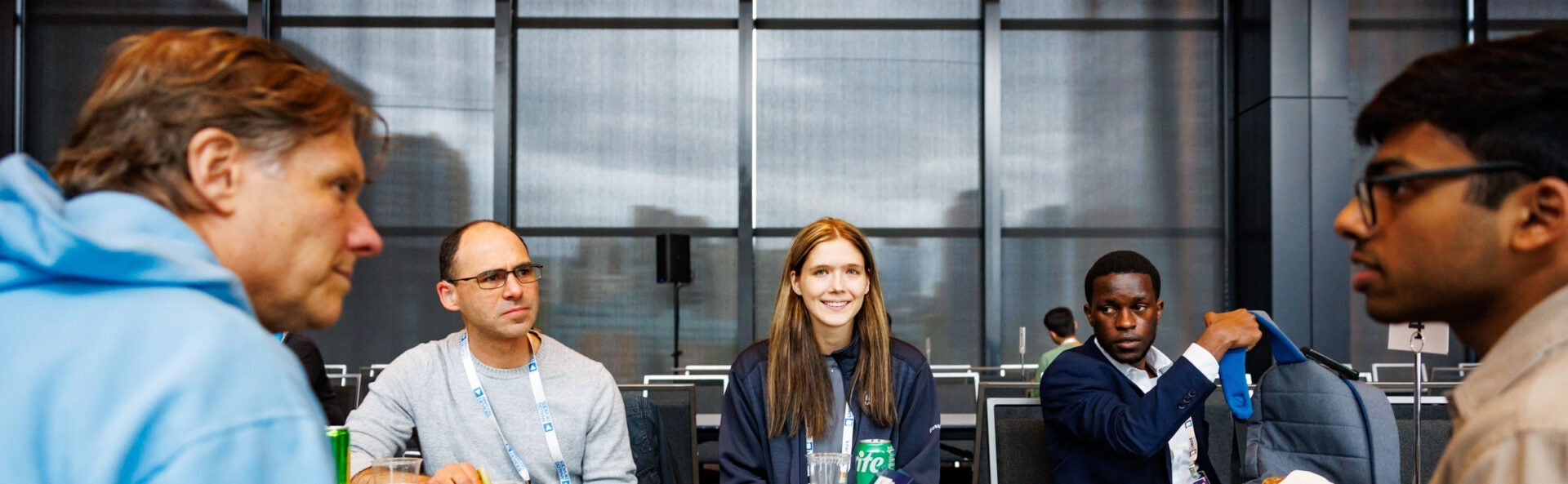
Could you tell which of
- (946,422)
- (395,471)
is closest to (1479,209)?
Result: (395,471)

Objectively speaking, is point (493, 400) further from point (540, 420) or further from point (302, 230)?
point (302, 230)

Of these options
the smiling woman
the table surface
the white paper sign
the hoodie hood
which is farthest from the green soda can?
the table surface

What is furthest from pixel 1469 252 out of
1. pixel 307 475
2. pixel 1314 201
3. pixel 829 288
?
pixel 1314 201

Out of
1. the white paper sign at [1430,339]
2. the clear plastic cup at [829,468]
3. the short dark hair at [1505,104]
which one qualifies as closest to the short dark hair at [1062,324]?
the white paper sign at [1430,339]

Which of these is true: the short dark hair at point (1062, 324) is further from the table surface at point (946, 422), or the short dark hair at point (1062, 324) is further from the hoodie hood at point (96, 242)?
the hoodie hood at point (96, 242)

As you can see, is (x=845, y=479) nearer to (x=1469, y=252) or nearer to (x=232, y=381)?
(x=1469, y=252)

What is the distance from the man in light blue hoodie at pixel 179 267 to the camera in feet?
1.95

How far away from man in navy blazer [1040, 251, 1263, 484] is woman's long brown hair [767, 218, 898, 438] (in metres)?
0.42

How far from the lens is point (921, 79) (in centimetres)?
870

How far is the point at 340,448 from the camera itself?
1380mm

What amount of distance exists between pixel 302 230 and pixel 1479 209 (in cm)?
94

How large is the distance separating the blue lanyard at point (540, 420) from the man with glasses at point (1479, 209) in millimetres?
1645

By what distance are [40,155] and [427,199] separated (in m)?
2.87

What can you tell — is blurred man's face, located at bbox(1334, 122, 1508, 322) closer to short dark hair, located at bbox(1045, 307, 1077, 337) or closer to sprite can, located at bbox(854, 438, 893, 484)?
sprite can, located at bbox(854, 438, 893, 484)
